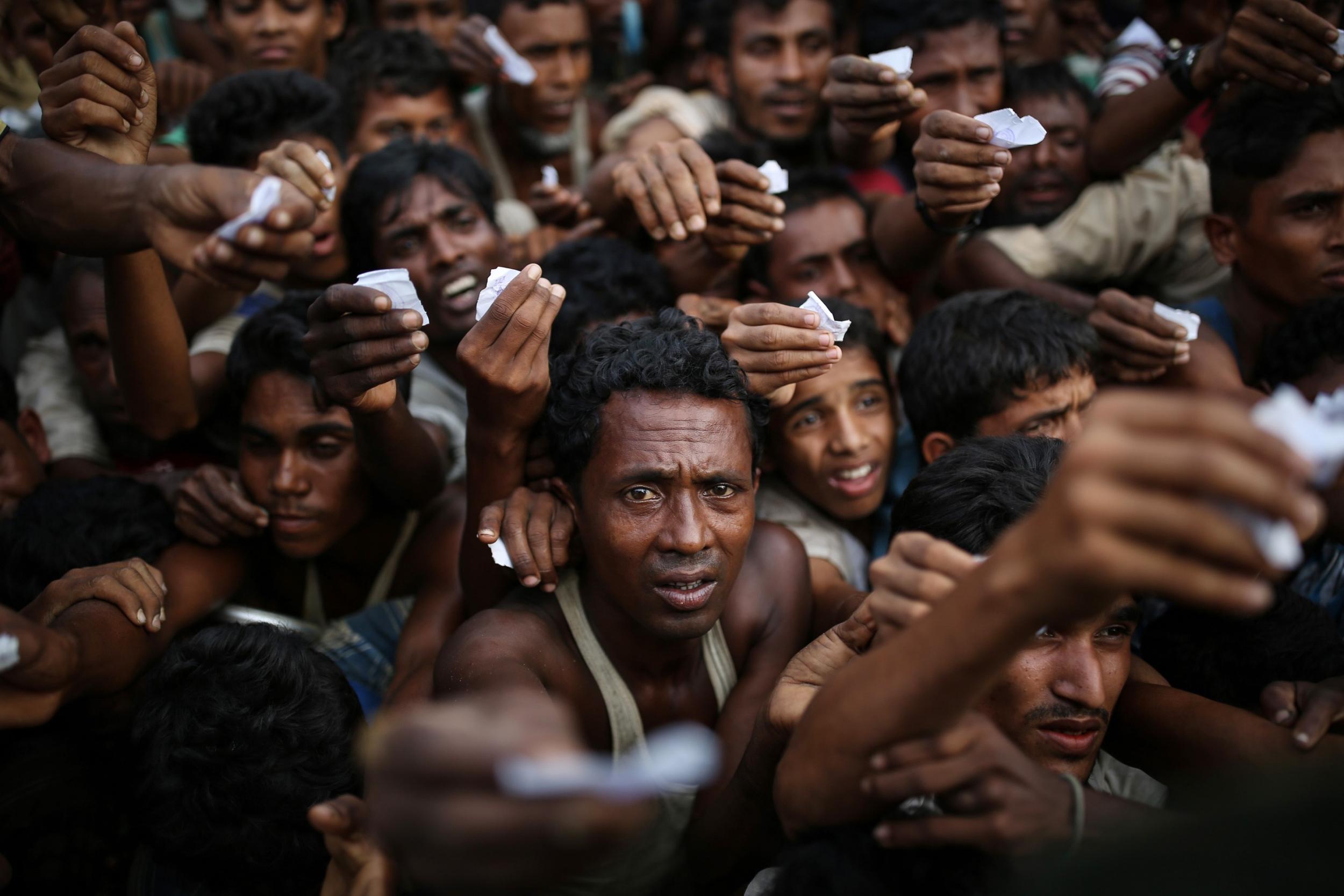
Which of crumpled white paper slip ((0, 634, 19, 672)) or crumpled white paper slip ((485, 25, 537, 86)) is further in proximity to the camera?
crumpled white paper slip ((485, 25, 537, 86))

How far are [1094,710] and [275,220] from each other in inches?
83.8

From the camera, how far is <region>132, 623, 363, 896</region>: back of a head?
2713mm

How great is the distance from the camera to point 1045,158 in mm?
5031

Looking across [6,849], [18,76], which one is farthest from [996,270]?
[18,76]

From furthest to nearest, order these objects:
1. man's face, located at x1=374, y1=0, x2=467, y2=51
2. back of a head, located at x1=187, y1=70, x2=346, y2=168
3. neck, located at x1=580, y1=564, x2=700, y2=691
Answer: man's face, located at x1=374, y1=0, x2=467, y2=51 < back of a head, located at x1=187, y1=70, x2=346, y2=168 < neck, located at x1=580, y1=564, x2=700, y2=691

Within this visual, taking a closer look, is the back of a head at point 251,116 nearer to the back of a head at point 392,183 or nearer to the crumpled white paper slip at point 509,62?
the back of a head at point 392,183

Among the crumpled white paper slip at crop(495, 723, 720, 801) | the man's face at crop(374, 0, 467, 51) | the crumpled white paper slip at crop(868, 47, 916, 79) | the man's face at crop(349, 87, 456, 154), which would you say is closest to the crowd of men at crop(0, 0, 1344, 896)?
the crumpled white paper slip at crop(495, 723, 720, 801)

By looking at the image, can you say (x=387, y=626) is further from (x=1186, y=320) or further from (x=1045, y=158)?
(x=1045, y=158)

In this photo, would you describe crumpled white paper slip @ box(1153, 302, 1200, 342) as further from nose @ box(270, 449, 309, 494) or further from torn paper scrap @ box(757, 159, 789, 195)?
nose @ box(270, 449, 309, 494)

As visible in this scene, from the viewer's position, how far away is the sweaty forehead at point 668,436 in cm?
283

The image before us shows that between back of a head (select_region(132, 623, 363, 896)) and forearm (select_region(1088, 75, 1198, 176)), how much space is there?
3896 mm

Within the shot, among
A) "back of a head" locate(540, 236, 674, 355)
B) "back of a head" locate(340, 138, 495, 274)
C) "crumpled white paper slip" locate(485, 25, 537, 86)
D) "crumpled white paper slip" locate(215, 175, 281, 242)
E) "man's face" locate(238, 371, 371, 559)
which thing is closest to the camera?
"crumpled white paper slip" locate(215, 175, 281, 242)

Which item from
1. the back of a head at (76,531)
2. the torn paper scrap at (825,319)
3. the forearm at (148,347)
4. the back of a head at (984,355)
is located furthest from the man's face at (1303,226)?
the back of a head at (76,531)

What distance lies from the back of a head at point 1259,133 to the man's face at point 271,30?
456 centimetres
